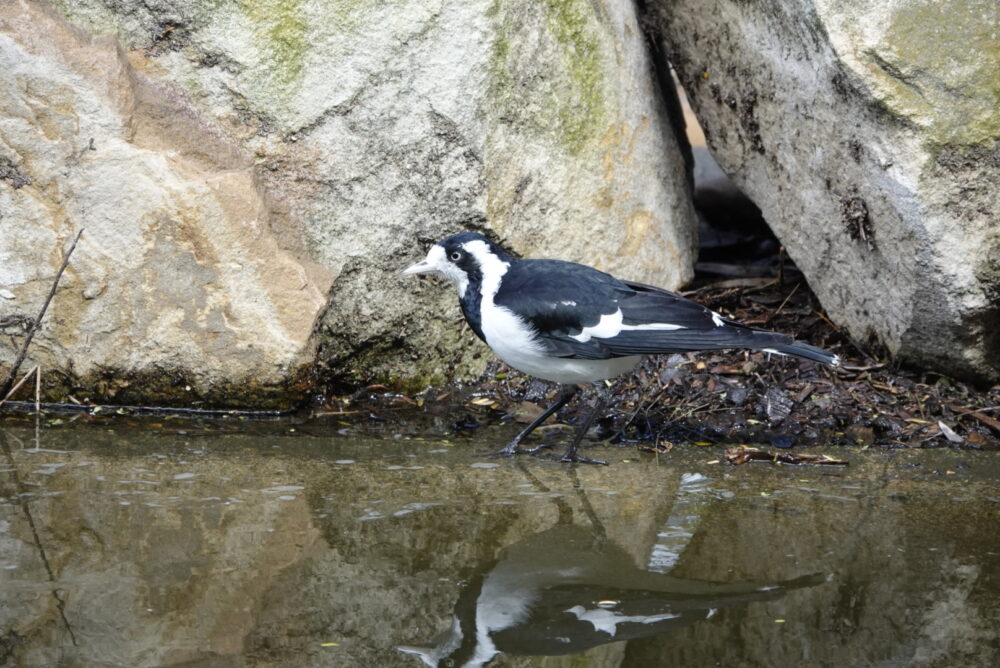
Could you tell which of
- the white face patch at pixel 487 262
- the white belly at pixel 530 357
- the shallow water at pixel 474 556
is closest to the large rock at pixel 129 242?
the shallow water at pixel 474 556

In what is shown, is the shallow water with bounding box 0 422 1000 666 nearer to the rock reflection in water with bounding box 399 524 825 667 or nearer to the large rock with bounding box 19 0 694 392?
the rock reflection in water with bounding box 399 524 825 667

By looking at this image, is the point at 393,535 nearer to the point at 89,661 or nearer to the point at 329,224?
the point at 89,661

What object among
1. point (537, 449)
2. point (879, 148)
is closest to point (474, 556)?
point (537, 449)

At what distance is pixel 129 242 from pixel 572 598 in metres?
2.52

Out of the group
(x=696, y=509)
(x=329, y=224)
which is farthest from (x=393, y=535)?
(x=329, y=224)

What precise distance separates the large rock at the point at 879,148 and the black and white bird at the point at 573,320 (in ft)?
1.88

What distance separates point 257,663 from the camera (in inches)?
98.7

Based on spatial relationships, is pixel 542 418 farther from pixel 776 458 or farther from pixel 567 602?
pixel 567 602

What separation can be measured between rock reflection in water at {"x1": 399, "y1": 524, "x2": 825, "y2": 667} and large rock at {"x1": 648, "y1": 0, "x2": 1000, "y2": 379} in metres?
1.82

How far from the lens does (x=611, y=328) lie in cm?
427

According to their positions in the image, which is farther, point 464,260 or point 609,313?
point 464,260

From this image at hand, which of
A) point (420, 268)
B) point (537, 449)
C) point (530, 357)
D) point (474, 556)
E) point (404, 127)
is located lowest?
point (537, 449)

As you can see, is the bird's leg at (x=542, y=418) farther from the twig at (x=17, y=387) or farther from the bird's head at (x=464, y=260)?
the twig at (x=17, y=387)

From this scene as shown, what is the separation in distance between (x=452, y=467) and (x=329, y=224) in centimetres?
129
